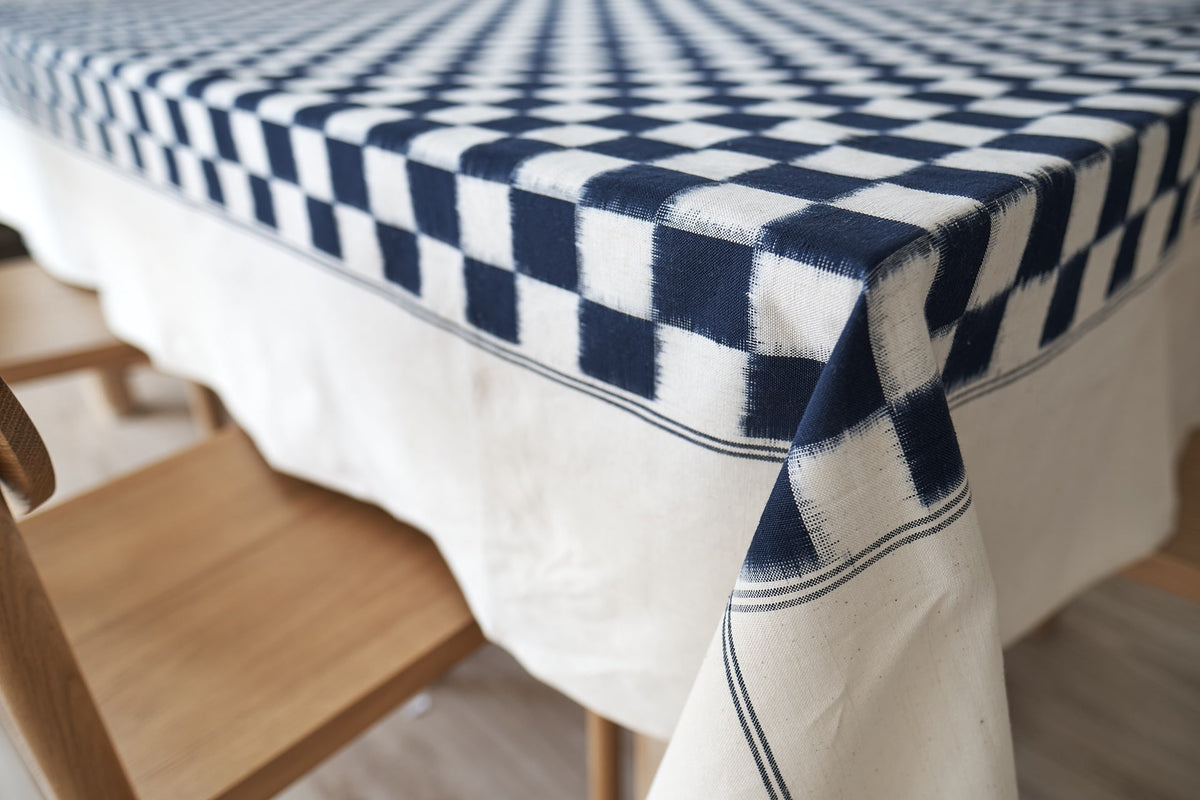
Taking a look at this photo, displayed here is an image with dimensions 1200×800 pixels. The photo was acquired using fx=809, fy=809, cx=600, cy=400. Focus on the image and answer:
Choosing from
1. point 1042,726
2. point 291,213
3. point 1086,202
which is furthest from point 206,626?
point 1042,726

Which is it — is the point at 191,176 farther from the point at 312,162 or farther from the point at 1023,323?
the point at 1023,323

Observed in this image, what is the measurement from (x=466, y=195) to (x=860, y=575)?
0.30m

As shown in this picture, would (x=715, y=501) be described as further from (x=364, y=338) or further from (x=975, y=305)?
(x=364, y=338)

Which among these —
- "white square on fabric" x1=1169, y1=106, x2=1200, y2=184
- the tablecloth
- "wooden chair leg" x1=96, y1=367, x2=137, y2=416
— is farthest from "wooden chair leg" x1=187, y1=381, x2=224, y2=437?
"white square on fabric" x1=1169, y1=106, x2=1200, y2=184

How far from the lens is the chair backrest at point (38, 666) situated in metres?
0.35

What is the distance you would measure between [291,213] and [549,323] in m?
0.29

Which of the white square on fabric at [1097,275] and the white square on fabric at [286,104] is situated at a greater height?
the white square on fabric at [286,104]

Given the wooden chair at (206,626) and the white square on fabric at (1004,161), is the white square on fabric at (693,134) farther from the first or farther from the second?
the wooden chair at (206,626)

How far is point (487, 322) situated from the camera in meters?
0.51

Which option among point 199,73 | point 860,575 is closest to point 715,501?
point 860,575

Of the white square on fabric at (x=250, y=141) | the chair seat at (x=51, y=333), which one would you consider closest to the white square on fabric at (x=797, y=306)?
the white square on fabric at (x=250, y=141)

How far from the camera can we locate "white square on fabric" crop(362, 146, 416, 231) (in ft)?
1.68

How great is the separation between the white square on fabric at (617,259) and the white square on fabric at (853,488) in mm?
121

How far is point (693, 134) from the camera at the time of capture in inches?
19.5
